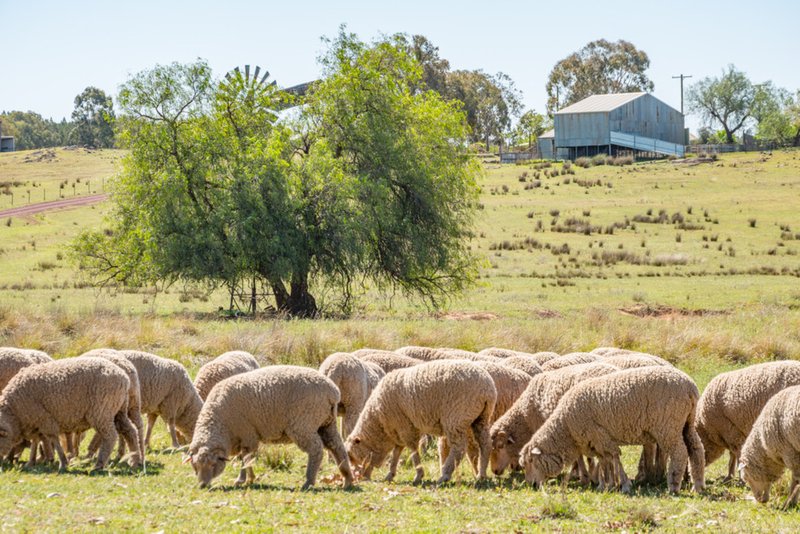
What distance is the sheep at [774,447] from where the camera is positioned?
29.7ft

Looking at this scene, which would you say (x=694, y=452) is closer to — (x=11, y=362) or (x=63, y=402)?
(x=63, y=402)

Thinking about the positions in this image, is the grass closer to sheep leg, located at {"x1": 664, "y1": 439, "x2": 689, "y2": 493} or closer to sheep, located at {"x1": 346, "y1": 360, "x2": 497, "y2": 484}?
sheep leg, located at {"x1": 664, "y1": 439, "x2": 689, "y2": 493}

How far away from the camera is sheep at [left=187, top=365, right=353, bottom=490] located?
995 cm

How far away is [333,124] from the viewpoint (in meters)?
32.5

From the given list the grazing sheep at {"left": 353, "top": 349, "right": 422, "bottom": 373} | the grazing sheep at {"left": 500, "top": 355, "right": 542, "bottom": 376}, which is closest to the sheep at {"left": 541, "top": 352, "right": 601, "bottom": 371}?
the grazing sheep at {"left": 500, "top": 355, "right": 542, "bottom": 376}

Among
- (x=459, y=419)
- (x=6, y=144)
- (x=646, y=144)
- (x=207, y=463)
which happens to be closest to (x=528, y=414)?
(x=459, y=419)

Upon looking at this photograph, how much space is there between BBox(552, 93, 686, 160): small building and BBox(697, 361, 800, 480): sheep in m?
81.0

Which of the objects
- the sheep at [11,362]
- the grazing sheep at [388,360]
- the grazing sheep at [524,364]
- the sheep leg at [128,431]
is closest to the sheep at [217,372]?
the grazing sheep at [388,360]

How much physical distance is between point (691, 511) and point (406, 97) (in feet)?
85.6

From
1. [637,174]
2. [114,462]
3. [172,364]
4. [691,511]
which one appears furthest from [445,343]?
[637,174]

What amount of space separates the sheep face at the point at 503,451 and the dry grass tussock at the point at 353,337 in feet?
28.9

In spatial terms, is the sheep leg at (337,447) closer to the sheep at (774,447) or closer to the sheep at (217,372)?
the sheep at (217,372)

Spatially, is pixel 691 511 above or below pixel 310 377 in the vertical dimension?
below

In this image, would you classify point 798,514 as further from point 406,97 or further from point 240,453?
point 406,97
